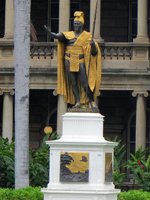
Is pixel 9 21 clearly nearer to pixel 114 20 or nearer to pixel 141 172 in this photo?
pixel 114 20

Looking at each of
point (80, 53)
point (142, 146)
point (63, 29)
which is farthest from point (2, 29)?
point (80, 53)

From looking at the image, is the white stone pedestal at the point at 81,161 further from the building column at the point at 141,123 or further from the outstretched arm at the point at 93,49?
the building column at the point at 141,123

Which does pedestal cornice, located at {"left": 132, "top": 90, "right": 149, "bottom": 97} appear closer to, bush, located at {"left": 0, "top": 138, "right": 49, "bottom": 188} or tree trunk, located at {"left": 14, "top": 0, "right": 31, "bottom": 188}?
bush, located at {"left": 0, "top": 138, "right": 49, "bottom": 188}

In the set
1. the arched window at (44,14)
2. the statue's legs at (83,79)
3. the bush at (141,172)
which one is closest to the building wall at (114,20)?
the arched window at (44,14)

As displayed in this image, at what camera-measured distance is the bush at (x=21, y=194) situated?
90.8 feet

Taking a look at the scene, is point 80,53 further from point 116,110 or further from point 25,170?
point 116,110

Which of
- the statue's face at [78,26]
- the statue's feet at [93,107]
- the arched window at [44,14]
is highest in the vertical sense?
the arched window at [44,14]

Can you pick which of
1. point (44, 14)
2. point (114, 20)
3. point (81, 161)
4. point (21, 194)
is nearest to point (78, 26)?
point (81, 161)

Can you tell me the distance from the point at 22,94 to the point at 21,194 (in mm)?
3834

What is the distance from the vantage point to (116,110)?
46469 mm

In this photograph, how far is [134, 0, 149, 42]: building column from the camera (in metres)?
42.9

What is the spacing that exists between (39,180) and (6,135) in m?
7.60

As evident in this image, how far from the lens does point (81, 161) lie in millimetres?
23672

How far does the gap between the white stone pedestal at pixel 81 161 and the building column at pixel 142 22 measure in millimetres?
19335
